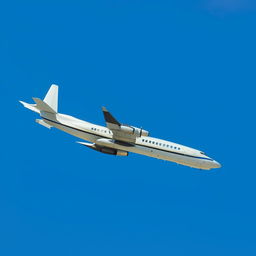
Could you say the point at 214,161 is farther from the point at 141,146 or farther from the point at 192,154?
the point at 141,146

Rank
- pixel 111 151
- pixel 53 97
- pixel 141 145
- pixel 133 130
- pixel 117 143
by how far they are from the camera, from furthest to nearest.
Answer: pixel 53 97 < pixel 111 151 < pixel 141 145 < pixel 117 143 < pixel 133 130

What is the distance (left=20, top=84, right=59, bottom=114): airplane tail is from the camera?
215 feet

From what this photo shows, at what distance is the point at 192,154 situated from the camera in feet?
215

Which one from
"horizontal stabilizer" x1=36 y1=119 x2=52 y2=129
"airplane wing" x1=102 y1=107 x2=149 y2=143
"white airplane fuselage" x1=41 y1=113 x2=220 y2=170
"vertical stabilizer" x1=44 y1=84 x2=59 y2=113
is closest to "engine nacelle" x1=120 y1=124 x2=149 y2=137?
"airplane wing" x1=102 y1=107 x2=149 y2=143

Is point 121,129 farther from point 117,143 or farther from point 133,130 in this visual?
point 117,143

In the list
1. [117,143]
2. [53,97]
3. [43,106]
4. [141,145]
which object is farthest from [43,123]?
[141,145]

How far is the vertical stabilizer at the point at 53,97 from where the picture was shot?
224ft

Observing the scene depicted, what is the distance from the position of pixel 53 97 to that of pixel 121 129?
1186 centimetres

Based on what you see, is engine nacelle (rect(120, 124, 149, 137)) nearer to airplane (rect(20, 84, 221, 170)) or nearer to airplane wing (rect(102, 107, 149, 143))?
airplane wing (rect(102, 107, 149, 143))

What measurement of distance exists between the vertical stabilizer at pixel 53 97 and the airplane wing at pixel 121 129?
8966 mm

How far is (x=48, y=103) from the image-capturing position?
2694 inches

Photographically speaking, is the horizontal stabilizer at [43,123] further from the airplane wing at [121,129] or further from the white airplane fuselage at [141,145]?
the airplane wing at [121,129]

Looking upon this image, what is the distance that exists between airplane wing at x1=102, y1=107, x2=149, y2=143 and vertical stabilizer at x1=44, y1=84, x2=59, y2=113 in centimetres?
897

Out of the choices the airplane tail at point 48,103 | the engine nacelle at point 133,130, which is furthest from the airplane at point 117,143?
the engine nacelle at point 133,130
